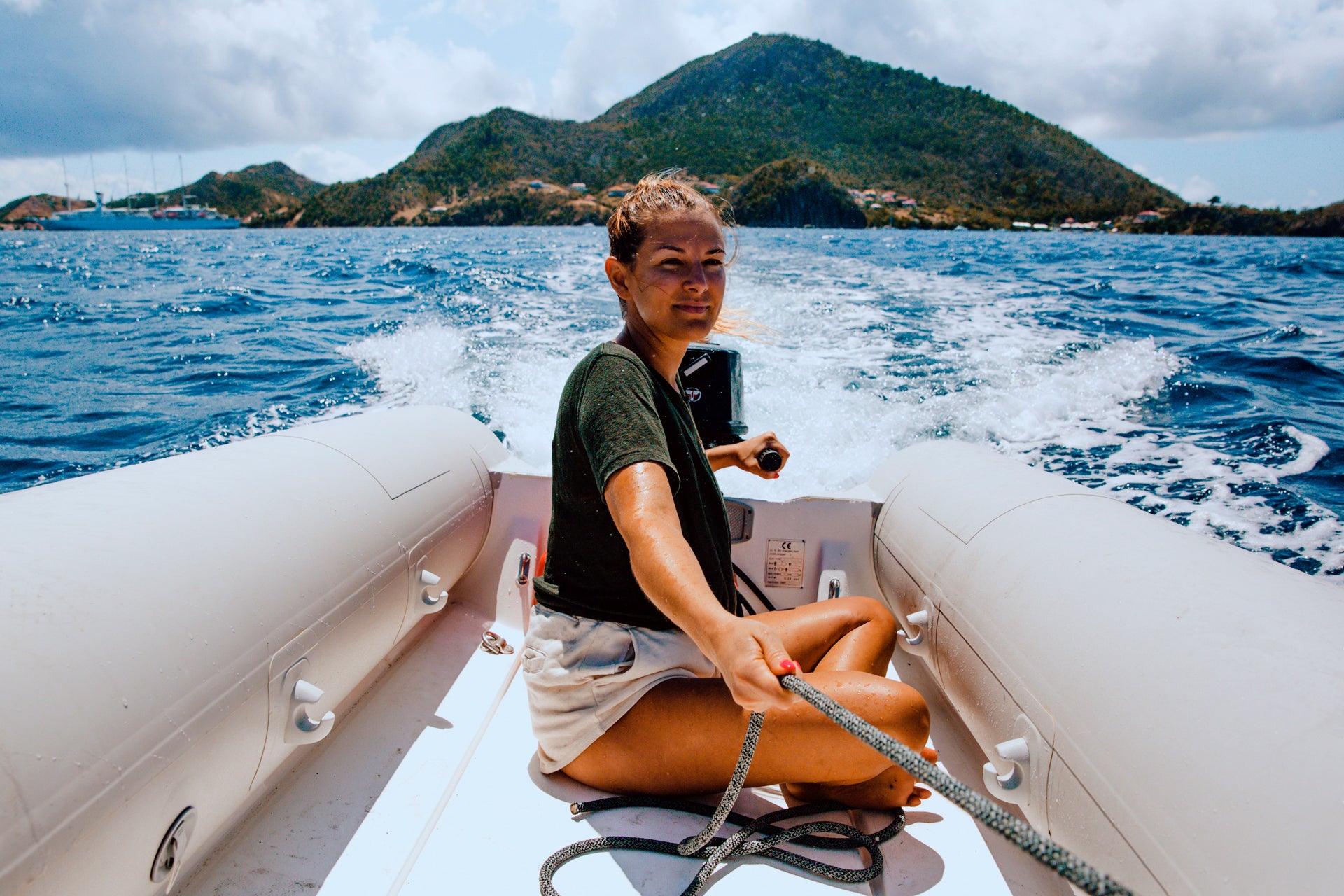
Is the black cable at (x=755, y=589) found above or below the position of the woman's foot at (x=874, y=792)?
above

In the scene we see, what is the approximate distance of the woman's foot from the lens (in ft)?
4.54

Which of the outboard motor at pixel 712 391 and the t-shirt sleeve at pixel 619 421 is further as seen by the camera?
the outboard motor at pixel 712 391

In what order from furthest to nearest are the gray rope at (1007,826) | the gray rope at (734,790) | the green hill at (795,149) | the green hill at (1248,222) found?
the green hill at (795,149), the green hill at (1248,222), the gray rope at (734,790), the gray rope at (1007,826)

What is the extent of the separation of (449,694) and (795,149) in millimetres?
72273

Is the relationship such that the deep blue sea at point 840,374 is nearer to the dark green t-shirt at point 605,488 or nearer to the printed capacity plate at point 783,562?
the printed capacity plate at point 783,562

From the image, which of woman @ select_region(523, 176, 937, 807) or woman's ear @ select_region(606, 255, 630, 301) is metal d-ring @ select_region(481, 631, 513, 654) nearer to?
woman @ select_region(523, 176, 937, 807)

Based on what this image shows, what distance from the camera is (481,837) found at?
138 centimetres

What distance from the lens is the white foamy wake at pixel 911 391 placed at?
346 cm

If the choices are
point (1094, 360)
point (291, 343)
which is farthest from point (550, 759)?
point (291, 343)

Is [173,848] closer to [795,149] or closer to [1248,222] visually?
[1248,222]

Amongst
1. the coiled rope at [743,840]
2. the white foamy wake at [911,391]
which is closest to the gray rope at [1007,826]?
the coiled rope at [743,840]

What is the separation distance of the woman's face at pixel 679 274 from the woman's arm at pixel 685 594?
1.24ft

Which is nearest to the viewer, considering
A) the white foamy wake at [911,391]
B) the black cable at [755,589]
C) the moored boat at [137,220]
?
the black cable at [755,589]

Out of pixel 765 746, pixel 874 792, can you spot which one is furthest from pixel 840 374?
pixel 765 746
